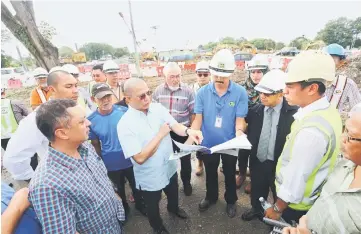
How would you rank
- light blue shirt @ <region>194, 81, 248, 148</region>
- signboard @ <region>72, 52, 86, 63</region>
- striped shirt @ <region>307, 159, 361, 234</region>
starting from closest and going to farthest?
striped shirt @ <region>307, 159, 361, 234</region> → light blue shirt @ <region>194, 81, 248, 148</region> → signboard @ <region>72, 52, 86, 63</region>

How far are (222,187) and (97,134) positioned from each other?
90.0 inches

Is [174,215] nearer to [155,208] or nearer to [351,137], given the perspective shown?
[155,208]

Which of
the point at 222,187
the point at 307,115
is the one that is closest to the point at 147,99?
the point at 307,115

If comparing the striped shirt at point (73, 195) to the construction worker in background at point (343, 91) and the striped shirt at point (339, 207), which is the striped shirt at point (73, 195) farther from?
the construction worker in background at point (343, 91)

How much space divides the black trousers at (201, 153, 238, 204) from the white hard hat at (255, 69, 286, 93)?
0.97 meters

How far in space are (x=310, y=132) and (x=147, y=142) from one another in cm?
148

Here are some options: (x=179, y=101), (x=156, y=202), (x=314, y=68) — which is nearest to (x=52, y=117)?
(x=156, y=202)

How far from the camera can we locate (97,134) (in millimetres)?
2766

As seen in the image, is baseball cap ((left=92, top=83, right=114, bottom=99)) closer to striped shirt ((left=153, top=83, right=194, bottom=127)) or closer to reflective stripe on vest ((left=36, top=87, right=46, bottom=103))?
striped shirt ((left=153, top=83, right=194, bottom=127))

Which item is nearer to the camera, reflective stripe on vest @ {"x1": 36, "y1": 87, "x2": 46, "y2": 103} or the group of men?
the group of men

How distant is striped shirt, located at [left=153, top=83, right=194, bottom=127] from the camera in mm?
3570

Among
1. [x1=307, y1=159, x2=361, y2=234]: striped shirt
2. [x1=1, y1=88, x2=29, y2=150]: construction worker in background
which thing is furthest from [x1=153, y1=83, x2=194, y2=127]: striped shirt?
[x1=1, y1=88, x2=29, y2=150]: construction worker in background

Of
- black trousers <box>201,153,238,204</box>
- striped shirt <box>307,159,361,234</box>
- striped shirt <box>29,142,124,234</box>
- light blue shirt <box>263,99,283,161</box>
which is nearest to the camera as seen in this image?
striped shirt <box>307,159,361,234</box>

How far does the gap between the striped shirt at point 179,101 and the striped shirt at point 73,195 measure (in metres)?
→ 1.92
